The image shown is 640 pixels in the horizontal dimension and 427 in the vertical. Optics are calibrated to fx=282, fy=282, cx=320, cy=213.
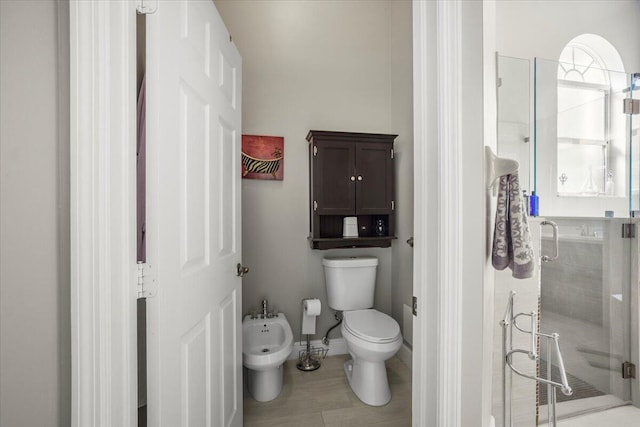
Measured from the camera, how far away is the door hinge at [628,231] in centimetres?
171

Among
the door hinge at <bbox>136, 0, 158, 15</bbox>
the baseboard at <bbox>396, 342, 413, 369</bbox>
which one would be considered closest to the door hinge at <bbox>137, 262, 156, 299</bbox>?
the door hinge at <bbox>136, 0, 158, 15</bbox>

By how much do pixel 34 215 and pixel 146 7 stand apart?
24.2 inches

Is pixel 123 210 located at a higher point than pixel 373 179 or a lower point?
lower

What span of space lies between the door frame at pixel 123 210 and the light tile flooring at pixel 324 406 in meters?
0.95

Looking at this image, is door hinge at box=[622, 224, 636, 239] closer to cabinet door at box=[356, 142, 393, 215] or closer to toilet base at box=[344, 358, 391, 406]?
cabinet door at box=[356, 142, 393, 215]

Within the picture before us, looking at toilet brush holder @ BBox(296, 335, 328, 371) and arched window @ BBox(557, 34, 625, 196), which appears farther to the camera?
toilet brush holder @ BBox(296, 335, 328, 371)

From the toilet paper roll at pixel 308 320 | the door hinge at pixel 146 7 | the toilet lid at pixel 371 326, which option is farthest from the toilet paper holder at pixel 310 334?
the door hinge at pixel 146 7

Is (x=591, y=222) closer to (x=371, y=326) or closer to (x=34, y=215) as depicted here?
(x=371, y=326)

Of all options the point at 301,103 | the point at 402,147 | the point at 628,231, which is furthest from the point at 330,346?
the point at 628,231

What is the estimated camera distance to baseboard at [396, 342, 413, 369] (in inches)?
83.6

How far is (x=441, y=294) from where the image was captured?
2.67ft

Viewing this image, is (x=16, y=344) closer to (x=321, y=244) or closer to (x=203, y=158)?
(x=203, y=158)

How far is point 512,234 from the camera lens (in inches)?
38.5

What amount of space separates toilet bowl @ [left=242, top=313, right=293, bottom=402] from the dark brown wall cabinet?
67 centimetres
